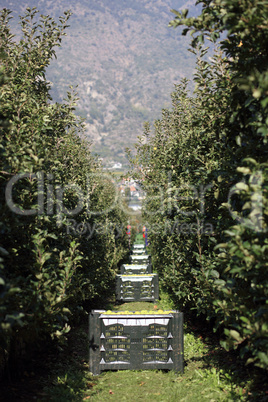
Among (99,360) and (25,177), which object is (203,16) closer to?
(25,177)

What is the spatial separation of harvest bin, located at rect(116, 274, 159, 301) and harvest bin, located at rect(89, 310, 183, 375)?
20.2ft

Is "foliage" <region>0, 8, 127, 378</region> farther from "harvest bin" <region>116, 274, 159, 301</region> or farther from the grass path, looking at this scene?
"harvest bin" <region>116, 274, 159, 301</region>

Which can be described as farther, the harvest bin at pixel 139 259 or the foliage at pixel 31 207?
the harvest bin at pixel 139 259

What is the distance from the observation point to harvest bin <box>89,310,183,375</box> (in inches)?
254

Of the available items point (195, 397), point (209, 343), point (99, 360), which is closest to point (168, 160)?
point (209, 343)

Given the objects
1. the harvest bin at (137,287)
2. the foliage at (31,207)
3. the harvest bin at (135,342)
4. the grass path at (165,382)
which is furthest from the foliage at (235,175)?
the harvest bin at (137,287)

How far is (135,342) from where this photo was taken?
6504mm

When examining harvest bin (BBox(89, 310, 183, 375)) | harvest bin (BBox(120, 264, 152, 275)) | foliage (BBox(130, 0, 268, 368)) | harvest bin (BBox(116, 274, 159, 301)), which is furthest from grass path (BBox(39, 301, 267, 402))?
harvest bin (BBox(120, 264, 152, 275))

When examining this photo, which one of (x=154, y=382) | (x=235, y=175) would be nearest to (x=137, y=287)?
(x=154, y=382)

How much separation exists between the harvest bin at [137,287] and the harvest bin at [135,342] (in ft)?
20.2

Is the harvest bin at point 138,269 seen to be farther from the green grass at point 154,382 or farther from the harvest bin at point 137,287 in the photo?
the green grass at point 154,382

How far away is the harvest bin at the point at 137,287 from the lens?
12703mm

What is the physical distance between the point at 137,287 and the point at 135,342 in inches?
250

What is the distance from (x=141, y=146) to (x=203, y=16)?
12.6 meters
